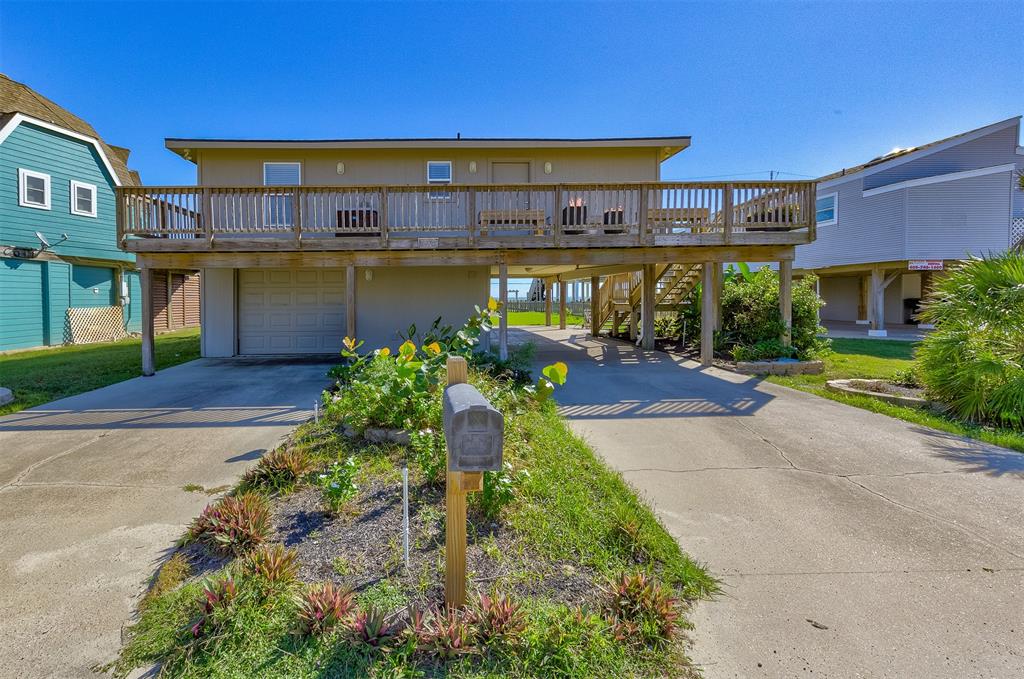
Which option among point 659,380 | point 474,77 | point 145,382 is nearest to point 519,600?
point 659,380

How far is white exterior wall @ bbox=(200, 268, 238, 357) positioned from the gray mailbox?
11062 millimetres

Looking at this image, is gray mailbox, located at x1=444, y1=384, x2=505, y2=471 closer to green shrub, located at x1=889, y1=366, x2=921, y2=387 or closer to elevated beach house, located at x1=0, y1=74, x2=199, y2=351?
green shrub, located at x1=889, y1=366, x2=921, y2=387

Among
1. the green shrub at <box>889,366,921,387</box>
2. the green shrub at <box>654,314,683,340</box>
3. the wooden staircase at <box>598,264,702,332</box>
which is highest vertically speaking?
the wooden staircase at <box>598,264,702,332</box>

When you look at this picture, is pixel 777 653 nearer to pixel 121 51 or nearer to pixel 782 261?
pixel 782 261

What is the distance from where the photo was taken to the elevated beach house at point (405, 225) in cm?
879

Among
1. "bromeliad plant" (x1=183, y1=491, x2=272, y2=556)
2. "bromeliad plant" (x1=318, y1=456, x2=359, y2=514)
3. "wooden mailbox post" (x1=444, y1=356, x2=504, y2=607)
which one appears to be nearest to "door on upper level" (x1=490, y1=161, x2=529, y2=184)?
"bromeliad plant" (x1=318, y1=456, x2=359, y2=514)

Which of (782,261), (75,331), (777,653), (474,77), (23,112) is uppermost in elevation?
(474,77)

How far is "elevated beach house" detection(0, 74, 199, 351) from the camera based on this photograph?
479 inches

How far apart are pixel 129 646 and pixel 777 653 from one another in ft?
9.00

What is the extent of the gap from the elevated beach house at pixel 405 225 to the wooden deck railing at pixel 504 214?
27 mm

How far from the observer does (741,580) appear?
2.57m

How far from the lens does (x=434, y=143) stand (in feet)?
35.4

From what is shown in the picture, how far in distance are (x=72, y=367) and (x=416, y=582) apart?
10546 millimetres

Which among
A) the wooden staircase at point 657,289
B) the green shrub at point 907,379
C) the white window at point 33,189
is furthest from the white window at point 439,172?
the white window at point 33,189
